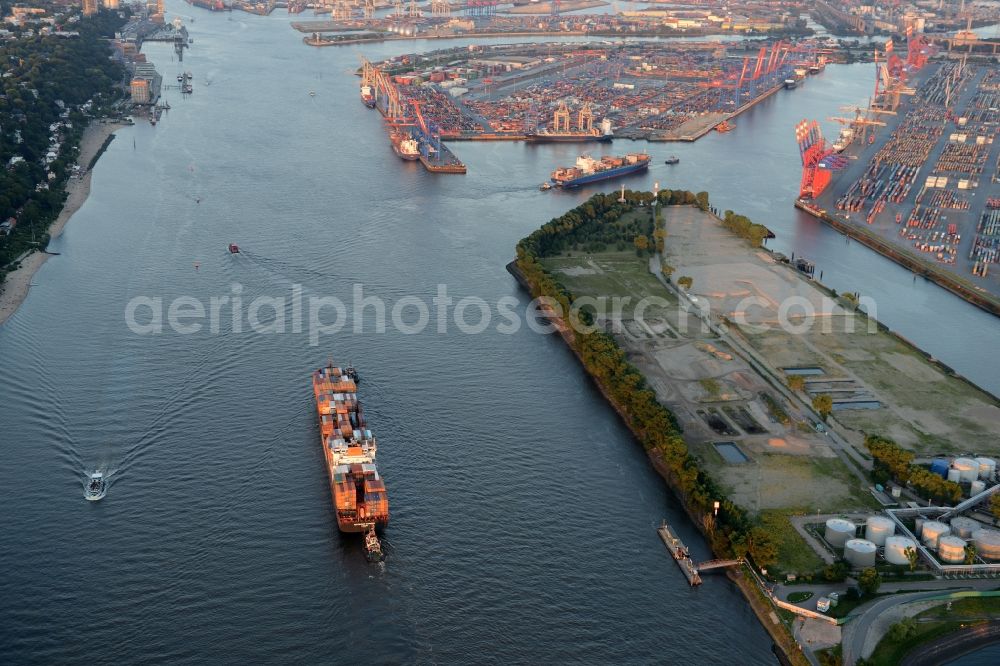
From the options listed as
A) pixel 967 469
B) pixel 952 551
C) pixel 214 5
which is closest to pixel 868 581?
pixel 952 551

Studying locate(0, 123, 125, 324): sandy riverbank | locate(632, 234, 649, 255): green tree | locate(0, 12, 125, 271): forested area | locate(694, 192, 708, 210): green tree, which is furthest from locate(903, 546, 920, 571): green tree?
locate(0, 12, 125, 271): forested area

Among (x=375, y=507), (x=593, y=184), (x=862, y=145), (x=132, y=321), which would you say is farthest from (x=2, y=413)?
(x=862, y=145)

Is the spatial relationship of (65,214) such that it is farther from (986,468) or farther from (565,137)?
(986,468)

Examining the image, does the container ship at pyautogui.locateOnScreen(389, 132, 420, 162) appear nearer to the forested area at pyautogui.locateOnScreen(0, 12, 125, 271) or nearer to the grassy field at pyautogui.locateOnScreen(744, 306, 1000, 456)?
the forested area at pyautogui.locateOnScreen(0, 12, 125, 271)

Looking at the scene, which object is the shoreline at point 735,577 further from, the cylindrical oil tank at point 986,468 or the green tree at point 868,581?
the cylindrical oil tank at point 986,468

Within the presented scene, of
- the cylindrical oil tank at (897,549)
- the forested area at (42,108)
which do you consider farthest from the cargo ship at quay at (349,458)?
the forested area at (42,108)

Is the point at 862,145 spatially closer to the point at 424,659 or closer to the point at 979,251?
the point at 979,251
